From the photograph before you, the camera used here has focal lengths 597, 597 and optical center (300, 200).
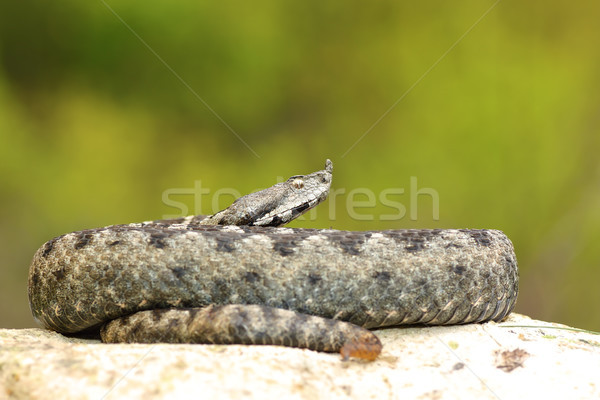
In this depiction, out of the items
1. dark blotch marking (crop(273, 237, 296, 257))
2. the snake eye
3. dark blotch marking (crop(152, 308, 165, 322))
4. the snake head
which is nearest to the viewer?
dark blotch marking (crop(152, 308, 165, 322))

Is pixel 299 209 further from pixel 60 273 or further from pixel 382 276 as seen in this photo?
pixel 60 273

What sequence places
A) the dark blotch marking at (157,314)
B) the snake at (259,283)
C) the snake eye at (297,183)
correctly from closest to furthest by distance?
the snake at (259,283) < the dark blotch marking at (157,314) < the snake eye at (297,183)

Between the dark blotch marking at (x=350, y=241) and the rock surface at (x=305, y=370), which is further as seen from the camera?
the dark blotch marking at (x=350, y=241)

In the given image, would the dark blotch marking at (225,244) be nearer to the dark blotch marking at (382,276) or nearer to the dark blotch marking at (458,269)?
the dark blotch marking at (382,276)

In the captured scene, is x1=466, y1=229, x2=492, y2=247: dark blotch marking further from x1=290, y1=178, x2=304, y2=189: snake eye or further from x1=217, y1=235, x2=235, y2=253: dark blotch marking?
x1=217, y1=235, x2=235, y2=253: dark blotch marking

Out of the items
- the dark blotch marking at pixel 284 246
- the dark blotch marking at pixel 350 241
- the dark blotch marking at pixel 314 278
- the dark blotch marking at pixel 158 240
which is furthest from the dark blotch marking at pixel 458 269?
the dark blotch marking at pixel 158 240

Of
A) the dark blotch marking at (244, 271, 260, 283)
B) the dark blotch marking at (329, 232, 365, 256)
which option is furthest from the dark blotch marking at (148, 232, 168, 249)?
the dark blotch marking at (329, 232, 365, 256)
